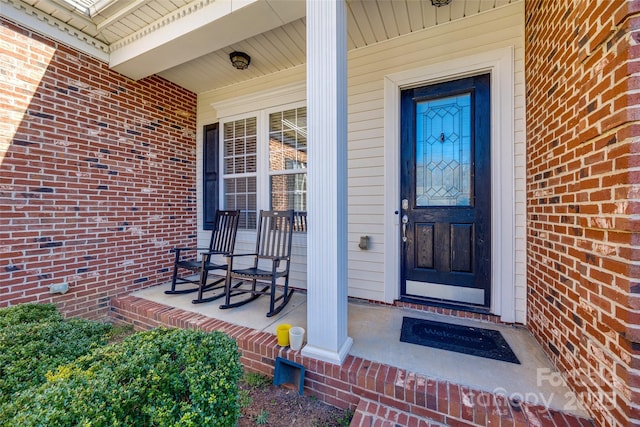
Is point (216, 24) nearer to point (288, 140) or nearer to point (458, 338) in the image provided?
point (288, 140)

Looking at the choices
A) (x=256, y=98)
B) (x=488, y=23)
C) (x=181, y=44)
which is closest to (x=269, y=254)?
(x=256, y=98)

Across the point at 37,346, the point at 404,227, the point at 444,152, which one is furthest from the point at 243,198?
the point at 444,152

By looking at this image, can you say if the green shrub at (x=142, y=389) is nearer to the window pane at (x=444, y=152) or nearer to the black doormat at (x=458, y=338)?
the black doormat at (x=458, y=338)

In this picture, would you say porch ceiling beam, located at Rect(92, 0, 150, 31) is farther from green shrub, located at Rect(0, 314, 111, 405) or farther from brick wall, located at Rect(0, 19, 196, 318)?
green shrub, located at Rect(0, 314, 111, 405)

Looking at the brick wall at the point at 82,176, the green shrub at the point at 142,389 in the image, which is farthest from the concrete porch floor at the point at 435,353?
the brick wall at the point at 82,176

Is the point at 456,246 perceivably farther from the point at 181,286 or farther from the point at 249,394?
the point at 181,286

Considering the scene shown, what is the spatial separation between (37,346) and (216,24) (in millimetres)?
2669

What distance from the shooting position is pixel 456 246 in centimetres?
244

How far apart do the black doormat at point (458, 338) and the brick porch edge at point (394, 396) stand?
1.43 feet

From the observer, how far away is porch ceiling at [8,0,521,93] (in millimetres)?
2201

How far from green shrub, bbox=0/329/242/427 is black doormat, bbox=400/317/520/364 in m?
1.38

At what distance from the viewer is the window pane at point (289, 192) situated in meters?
3.35

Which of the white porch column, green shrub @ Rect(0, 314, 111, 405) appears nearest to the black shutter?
green shrub @ Rect(0, 314, 111, 405)

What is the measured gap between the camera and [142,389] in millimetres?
1048
